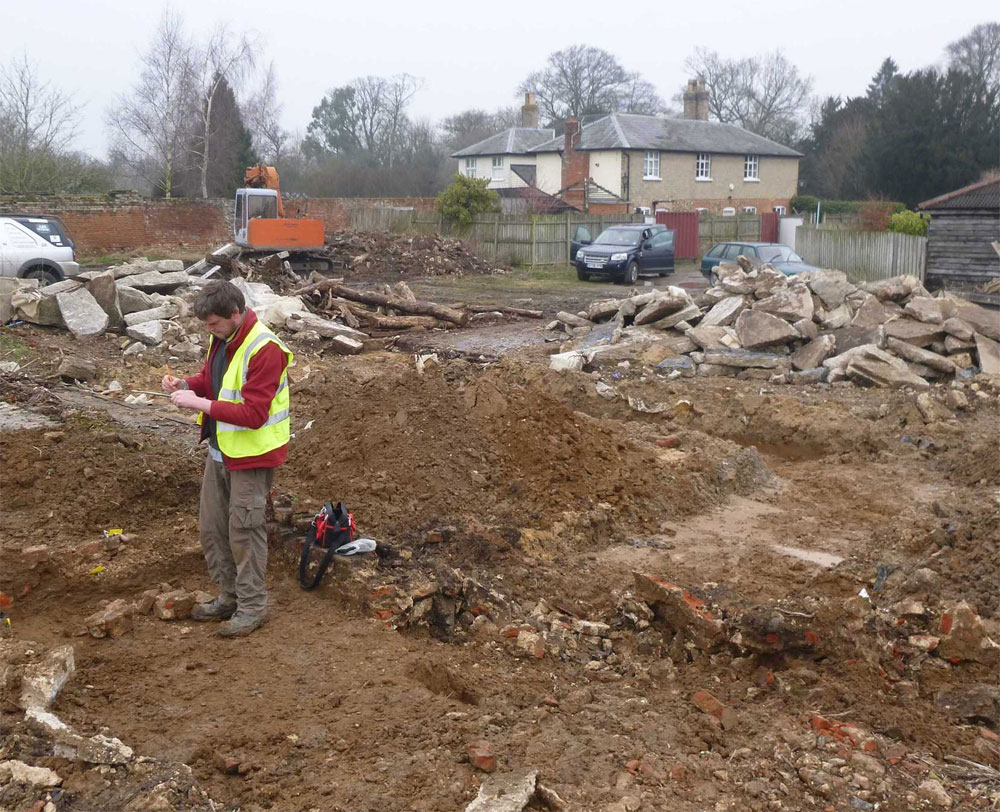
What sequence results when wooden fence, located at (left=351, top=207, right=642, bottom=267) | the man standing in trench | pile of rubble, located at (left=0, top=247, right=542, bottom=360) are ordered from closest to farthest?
the man standing in trench, pile of rubble, located at (left=0, top=247, right=542, bottom=360), wooden fence, located at (left=351, top=207, right=642, bottom=267)

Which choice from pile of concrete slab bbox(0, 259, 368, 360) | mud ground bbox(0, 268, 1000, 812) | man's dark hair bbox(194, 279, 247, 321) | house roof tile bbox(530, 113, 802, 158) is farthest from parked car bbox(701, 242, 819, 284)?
house roof tile bbox(530, 113, 802, 158)

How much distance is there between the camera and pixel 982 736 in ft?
14.1

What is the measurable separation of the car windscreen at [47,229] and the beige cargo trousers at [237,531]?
14827 mm

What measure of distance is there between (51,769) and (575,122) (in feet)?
148

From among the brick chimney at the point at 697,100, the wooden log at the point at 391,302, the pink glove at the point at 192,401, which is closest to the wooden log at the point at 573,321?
the wooden log at the point at 391,302

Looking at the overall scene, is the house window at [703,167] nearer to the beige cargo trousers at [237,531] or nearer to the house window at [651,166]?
the house window at [651,166]

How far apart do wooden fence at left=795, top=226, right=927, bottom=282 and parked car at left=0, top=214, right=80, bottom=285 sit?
65.3 ft

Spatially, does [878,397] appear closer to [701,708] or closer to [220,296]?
[701,708]

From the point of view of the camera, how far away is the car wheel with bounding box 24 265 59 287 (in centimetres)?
1764

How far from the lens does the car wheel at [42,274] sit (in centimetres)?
1764

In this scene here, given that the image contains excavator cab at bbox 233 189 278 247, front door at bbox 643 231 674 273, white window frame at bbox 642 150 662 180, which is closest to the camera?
excavator cab at bbox 233 189 278 247

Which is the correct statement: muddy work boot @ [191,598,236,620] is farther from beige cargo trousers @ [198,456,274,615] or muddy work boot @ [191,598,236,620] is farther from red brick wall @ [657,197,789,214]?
red brick wall @ [657,197,789,214]

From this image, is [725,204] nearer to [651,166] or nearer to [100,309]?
[651,166]

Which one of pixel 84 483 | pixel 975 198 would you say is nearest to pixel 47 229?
pixel 84 483
